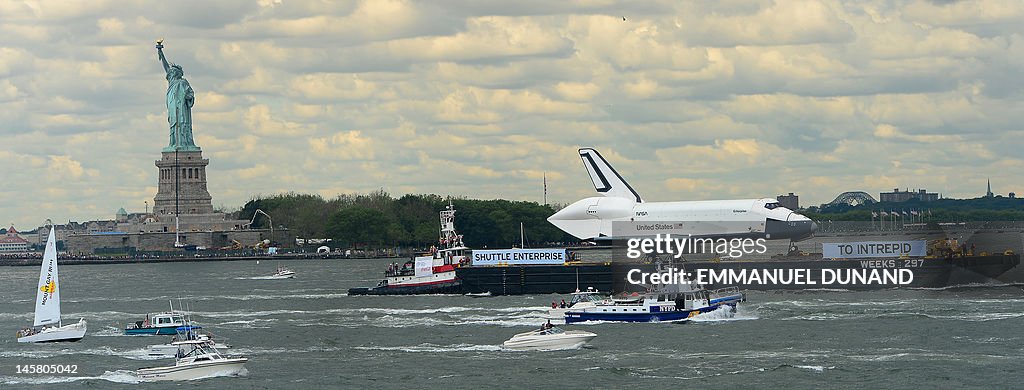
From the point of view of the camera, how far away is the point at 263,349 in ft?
265

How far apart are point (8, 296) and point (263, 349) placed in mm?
76018

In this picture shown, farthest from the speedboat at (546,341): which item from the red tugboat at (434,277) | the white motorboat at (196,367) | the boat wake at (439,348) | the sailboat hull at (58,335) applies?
the red tugboat at (434,277)

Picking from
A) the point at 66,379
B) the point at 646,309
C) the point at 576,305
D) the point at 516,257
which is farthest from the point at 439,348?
the point at 516,257

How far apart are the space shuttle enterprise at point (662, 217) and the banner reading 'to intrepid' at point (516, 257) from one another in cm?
384

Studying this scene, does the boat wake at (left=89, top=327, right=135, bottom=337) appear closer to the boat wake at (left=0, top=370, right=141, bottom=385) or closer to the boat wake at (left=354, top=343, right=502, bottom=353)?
the boat wake at (left=0, top=370, right=141, bottom=385)

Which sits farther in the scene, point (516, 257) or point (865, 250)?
point (516, 257)

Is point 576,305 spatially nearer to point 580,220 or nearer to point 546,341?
point 546,341

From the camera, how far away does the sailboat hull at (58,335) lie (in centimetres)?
8725

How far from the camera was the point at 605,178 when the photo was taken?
401ft

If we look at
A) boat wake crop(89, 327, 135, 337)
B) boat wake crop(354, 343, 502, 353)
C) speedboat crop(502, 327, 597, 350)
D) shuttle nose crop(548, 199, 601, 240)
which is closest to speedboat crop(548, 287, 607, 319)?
boat wake crop(354, 343, 502, 353)

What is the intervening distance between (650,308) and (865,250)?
32477 mm

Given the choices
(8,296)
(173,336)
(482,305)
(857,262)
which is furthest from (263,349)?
(8,296)

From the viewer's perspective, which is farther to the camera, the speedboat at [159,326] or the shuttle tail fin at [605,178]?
the shuttle tail fin at [605,178]

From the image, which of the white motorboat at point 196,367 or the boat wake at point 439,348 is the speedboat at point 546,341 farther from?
the white motorboat at point 196,367
